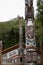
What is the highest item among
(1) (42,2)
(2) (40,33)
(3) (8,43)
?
(1) (42,2)

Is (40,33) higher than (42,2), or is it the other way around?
(42,2)

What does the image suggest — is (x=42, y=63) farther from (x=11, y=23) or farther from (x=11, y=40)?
(x=11, y=23)

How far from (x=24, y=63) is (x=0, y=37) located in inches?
784

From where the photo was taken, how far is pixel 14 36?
4878 centimetres

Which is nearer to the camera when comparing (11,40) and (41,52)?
(41,52)

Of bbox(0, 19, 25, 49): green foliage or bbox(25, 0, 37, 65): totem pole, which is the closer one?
bbox(25, 0, 37, 65): totem pole

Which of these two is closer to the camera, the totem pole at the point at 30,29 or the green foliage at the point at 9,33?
the totem pole at the point at 30,29

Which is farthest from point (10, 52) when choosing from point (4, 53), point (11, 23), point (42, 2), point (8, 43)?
point (11, 23)

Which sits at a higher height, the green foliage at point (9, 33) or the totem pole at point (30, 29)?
the totem pole at point (30, 29)

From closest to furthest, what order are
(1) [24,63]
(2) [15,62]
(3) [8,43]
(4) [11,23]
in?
(1) [24,63] < (2) [15,62] < (3) [8,43] < (4) [11,23]

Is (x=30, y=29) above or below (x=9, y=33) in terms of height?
above

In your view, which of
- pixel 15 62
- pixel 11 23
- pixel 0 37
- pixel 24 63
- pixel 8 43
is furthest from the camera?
pixel 11 23

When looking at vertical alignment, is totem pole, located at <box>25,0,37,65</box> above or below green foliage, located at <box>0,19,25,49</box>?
above

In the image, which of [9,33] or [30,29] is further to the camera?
[9,33]
